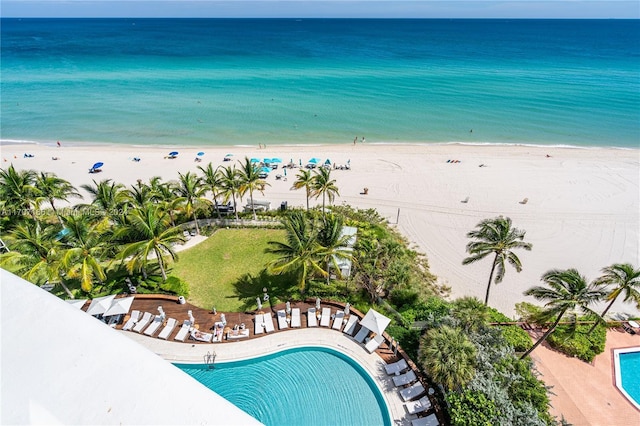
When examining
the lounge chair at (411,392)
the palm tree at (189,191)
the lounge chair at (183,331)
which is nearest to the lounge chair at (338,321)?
the lounge chair at (411,392)

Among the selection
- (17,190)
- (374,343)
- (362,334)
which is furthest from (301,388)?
(17,190)

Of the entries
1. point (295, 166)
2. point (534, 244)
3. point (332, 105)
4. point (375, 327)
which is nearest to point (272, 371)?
point (375, 327)

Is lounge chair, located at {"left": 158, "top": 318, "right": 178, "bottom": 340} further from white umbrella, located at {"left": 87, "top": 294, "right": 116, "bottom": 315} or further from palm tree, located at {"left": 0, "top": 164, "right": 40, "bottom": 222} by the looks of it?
palm tree, located at {"left": 0, "top": 164, "right": 40, "bottom": 222}

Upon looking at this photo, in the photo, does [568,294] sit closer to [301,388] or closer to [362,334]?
[362,334]

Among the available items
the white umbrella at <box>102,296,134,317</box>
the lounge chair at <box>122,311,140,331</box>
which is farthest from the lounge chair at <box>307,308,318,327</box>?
the white umbrella at <box>102,296,134,317</box>

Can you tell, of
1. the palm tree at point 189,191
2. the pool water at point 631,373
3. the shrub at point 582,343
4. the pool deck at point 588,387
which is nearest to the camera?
the pool deck at point 588,387

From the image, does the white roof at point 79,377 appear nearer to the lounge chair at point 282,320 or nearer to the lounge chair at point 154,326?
the lounge chair at point 282,320
